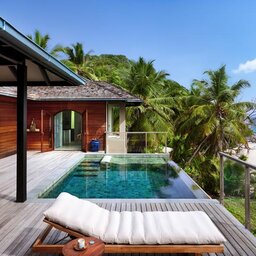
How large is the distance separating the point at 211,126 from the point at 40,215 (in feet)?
43.6

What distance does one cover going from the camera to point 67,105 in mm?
15531

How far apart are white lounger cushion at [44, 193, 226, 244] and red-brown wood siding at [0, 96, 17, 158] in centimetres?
967

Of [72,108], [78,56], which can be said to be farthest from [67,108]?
[78,56]

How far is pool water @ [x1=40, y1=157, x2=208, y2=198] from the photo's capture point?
24.8 feet

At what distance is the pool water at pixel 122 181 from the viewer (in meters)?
7.57

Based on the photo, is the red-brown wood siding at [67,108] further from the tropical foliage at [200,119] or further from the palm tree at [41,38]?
the palm tree at [41,38]

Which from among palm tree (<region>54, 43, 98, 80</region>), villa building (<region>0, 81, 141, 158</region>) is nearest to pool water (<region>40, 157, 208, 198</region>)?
villa building (<region>0, 81, 141, 158</region>)

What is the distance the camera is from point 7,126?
13195 millimetres

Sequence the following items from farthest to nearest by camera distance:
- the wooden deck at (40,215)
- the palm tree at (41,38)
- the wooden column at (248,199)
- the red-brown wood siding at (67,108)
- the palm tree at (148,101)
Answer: the palm tree at (41,38), the palm tree at (148,101), the red-brown wood siding at (67,108), the wooden column at (248,199), the wooden deck at (40,215)

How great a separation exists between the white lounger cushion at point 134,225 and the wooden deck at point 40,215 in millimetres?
576

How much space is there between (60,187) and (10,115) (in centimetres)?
675

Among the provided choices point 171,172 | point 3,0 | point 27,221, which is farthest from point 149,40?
point 27,221

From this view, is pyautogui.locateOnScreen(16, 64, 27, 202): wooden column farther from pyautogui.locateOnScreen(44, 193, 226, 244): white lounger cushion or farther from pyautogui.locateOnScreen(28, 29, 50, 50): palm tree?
pyautogui.locateOnScreen(28, 29, 50, 50): palm tree

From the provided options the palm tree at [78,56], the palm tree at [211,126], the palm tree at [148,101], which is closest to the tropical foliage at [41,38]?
the palm tree at [78,56]
